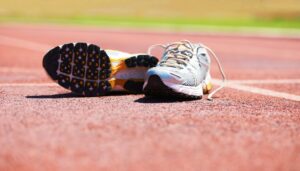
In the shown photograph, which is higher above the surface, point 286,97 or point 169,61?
point 169,61

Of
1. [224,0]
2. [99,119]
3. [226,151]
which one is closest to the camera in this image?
[226,151]

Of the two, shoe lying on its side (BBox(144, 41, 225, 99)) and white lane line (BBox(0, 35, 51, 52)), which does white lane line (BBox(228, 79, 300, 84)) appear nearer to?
shoe lying on its side (BBox(144, 41, 225, 99))

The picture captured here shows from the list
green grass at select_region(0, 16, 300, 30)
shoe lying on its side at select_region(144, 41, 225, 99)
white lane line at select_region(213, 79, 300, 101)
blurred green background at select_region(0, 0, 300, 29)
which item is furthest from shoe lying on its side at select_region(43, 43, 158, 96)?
blurred green background at select_region(0, 0, 300, 29)

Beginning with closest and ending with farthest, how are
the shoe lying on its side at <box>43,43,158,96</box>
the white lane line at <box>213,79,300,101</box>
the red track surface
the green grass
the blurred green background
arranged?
1. the red track surface
2. the shoe lying on its side at <box>43,43,158,96</box>
3. the white lane line at <box>213,79,300,101</box>
4. the green grass
5. the blurred green background

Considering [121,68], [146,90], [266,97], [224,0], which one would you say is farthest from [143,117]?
[224,0]

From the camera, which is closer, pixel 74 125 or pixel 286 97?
pixel 74 125

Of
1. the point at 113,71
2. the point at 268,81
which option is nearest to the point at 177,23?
the point at 268,81

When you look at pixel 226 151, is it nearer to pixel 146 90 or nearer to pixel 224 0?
pixel 146 90

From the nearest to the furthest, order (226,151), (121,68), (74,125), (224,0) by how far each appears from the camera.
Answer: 1. (226,151)
2. (74,125)
3. (121,68)
4. (224,0)
